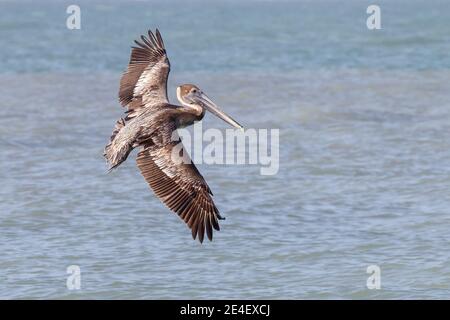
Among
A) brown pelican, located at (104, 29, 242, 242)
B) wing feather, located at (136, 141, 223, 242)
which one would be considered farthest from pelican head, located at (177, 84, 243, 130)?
wing feather, located at (136, 141, 223, 242)

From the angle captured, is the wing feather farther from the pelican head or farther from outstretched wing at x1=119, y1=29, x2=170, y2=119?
outstretched wing at x1=119, y1=29, x2=170, y2=119

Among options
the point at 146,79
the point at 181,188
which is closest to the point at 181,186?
the point at 181,188

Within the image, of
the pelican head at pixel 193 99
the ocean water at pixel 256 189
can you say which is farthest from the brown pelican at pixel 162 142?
the ocean water at pixel 256 189

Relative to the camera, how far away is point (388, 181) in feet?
49.5

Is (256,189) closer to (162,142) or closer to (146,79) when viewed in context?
(146,79)

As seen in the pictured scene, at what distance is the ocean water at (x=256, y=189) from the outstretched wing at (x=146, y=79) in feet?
5.22

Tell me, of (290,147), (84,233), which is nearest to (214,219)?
(84,233)

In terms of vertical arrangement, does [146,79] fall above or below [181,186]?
above

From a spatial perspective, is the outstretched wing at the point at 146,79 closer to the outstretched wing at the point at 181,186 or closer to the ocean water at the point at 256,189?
the outstretched wing at the point at 181,186

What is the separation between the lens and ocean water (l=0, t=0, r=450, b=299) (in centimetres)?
1124

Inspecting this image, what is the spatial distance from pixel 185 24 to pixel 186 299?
34.7 meters

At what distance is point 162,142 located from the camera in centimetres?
974

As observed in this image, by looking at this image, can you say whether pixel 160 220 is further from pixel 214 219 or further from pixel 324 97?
pixel 324 97

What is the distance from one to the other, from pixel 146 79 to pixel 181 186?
5.06 feet
